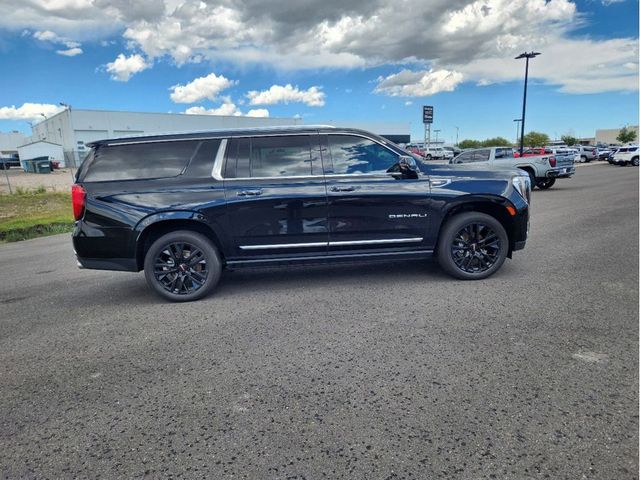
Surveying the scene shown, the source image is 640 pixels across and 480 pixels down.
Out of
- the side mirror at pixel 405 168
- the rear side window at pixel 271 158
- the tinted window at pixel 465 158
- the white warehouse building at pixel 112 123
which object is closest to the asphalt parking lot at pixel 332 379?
the side mirror at pixel 405 168

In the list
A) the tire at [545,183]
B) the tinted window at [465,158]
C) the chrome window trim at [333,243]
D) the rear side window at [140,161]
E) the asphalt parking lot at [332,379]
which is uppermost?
the rear side window at [140,161]

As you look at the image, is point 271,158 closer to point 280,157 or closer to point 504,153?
point 280,157

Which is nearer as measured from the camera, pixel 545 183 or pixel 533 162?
pixel 533 162

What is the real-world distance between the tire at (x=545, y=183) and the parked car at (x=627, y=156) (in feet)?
79.1

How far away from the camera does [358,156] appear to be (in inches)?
204

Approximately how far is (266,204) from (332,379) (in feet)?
7.96

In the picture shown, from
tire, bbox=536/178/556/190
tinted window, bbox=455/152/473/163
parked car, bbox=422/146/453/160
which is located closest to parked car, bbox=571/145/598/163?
parked car, bbox=422/146/453/160

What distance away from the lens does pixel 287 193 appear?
195 inches

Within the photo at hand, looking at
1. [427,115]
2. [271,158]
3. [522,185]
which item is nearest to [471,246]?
[522,185]

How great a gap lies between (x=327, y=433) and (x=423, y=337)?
153cm

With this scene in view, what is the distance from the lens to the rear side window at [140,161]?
16.0 feet

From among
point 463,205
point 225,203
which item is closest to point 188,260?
point 225,203

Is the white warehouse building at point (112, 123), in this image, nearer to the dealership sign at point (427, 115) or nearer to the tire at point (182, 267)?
the dealership sign at point (427, 115)

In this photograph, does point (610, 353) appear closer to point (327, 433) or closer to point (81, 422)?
point (327, 433)
